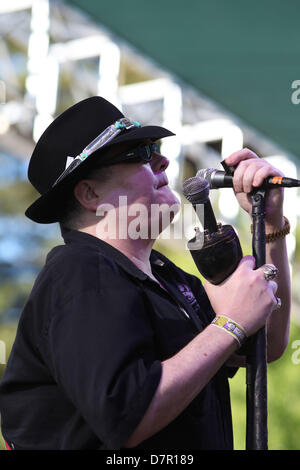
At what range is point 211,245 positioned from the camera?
1804mm

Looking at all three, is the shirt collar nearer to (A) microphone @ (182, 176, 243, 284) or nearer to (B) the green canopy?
(A) microphone @ (182, 176, 243, 284)

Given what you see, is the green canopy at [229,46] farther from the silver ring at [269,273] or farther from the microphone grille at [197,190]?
the silver ring at [269,273]

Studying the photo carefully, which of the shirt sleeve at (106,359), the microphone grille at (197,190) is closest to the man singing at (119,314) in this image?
the shirt sleeve at (106,359)

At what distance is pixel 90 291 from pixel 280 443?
632 centimetres

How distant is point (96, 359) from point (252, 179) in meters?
0.62

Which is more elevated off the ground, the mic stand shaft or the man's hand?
the man's hand

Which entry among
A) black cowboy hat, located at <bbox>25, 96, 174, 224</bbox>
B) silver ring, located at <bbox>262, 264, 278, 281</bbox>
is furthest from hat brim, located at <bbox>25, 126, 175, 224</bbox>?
silver ring, located at <bbox>262, 264, 278, 281</bbox>

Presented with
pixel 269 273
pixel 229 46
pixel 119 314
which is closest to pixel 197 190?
pixel 269 273

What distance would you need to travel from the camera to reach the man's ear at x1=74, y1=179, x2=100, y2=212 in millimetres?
1924

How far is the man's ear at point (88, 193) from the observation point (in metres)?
1.92

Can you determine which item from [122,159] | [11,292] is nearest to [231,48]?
[122,159]

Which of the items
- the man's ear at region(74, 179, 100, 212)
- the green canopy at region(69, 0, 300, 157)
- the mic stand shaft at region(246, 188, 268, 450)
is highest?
the green canopy at region(69, 0, 300, 157)

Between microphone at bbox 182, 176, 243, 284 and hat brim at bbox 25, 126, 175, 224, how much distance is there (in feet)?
0.62

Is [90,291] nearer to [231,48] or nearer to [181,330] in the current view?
[181,330]
